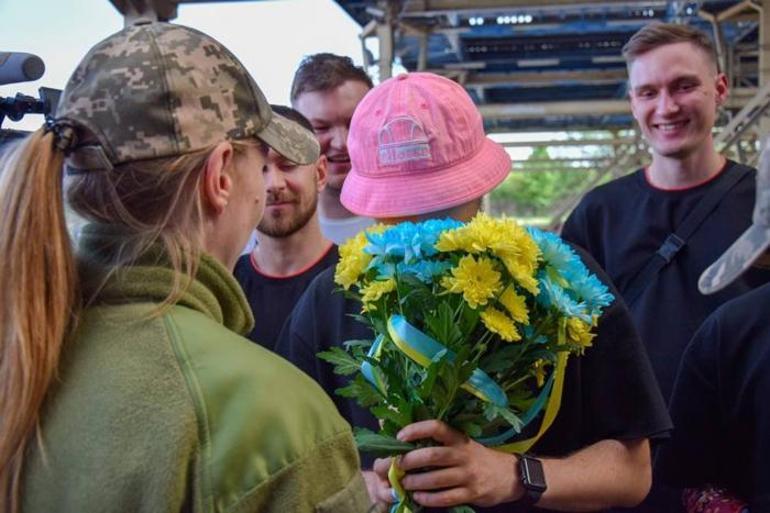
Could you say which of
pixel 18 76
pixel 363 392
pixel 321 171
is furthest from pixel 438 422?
pixel 321 171

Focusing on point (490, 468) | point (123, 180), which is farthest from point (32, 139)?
point (490, 468)

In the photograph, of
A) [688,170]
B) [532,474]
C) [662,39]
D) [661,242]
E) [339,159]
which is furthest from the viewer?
[339,159]

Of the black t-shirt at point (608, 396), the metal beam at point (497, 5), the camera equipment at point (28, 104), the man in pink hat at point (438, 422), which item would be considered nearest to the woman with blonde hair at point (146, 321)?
the camera equipment at point (28, 104)

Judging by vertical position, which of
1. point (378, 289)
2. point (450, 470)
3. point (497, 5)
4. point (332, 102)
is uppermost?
point (497, 5)

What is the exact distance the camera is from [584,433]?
2.17 meters

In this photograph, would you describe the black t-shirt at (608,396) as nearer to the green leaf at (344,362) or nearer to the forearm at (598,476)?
the forearm at (598,476)

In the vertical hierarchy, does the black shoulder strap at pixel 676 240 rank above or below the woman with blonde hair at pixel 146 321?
below

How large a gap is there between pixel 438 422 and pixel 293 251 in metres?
1.61

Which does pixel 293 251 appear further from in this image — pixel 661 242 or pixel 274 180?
pixel 661 242

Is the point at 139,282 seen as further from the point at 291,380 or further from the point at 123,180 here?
the point at 291,380

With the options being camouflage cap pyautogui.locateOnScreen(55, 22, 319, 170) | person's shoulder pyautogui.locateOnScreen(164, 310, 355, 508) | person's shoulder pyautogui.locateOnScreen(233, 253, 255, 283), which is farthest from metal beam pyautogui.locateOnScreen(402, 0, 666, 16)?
person's shoulder pyautogui.locateOnScreen(164, 310, 355, 508)

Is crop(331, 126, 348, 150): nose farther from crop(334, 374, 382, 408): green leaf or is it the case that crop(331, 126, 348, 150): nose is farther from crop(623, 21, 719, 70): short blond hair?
crop(334, 374, 382, 408): green leaf

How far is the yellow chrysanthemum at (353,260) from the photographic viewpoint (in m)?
2.05

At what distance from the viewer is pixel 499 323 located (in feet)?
6.13
